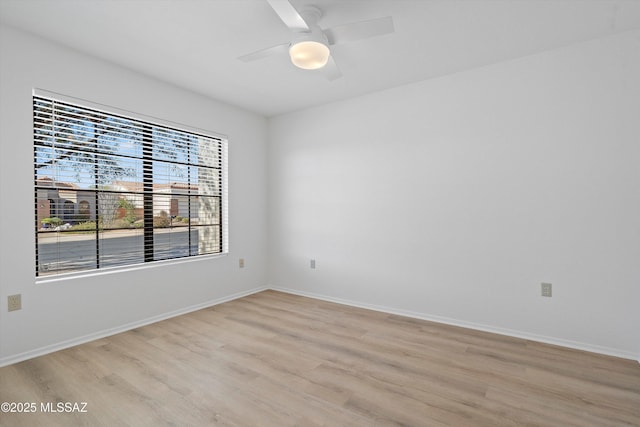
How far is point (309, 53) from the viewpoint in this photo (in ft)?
6.89

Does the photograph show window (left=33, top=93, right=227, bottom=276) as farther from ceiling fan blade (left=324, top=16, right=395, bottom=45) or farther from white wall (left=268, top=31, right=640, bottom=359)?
ceiling fan blade (left=324, top=16, right=395, bottom=45)

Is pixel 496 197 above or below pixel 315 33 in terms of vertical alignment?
below

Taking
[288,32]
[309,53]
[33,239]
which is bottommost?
[33,239]

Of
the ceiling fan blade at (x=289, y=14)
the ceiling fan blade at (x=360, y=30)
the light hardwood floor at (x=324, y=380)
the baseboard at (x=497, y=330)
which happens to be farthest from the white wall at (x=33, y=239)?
the ceiling fan blade at (x=360, y=30)

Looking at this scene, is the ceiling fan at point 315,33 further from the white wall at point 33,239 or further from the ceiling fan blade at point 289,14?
the white wall at point 33,239

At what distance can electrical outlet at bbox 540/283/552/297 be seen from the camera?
2.74 meters

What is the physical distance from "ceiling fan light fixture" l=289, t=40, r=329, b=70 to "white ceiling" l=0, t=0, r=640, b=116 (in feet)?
0.96

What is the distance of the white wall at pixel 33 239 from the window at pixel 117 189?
4.7 inches

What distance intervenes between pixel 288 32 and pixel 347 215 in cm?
215

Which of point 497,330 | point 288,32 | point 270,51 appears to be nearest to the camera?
point 270,51

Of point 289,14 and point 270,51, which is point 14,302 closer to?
point 270,51

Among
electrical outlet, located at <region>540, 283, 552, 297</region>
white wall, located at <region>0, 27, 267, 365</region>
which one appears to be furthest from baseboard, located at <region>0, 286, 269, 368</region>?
electrical outlet, located at <region>540, 283, 552, 297</region>

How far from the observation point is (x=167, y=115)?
3396mm

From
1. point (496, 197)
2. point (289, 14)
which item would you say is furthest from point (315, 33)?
point (496, 197)
